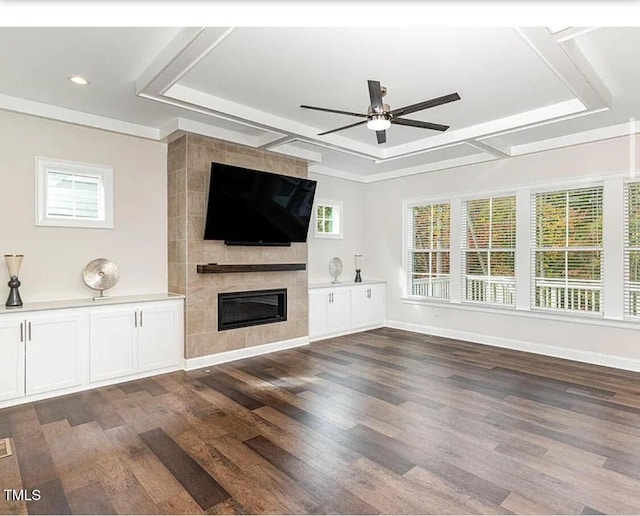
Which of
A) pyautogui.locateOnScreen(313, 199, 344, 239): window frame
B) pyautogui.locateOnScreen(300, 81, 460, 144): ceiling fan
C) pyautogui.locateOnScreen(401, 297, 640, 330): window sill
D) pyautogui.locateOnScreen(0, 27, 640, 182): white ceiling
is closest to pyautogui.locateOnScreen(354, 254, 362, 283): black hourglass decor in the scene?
pyautogui.locateOnScreen(313, 199, 344, 239): window frame

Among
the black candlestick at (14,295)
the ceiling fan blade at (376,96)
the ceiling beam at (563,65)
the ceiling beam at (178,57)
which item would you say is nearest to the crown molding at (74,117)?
the ceiling beam at (178,57)

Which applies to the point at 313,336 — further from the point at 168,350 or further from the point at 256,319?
the point at 168,350

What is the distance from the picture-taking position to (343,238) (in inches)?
286

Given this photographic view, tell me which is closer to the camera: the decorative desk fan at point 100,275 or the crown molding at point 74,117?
the crown molding at point 74,117

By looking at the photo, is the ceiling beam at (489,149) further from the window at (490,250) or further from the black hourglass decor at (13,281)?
the black hourglass decor at (13,281)

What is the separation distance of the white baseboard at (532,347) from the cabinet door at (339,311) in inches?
45.0

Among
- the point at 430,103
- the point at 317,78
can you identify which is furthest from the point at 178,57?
the point at 430,103

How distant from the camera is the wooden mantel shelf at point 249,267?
4.75m

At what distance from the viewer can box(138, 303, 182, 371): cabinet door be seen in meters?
4.36

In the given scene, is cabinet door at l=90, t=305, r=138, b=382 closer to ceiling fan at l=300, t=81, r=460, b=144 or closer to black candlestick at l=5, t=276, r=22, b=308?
black candlestick at l=5, t=276, r=22, b=308

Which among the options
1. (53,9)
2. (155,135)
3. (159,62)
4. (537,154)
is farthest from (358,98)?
(53,9)

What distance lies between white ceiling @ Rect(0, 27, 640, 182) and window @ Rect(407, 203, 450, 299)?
1.79 meters

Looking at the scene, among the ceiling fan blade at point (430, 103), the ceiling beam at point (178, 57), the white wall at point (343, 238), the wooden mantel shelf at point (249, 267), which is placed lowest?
the wooden mantel shelf at point (249, 267)

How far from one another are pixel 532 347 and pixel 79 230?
5.92 m
